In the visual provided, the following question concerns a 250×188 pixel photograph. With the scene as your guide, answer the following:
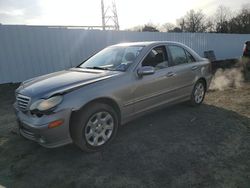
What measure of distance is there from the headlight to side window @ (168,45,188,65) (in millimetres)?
2666

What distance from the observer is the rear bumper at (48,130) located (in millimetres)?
3045

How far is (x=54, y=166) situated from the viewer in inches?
128

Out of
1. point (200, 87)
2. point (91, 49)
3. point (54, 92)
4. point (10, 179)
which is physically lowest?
point (10, 179)

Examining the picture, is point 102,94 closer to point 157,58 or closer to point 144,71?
point 144,71

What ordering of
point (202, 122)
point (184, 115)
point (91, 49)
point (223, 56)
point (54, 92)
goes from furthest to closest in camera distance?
1. point (223, 56)
2. point (91, 49)
3. point (184, 115)
4. point (202, 122)
5. point (54, 92)

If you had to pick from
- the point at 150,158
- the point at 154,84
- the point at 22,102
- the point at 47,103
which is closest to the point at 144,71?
the point at 154,84

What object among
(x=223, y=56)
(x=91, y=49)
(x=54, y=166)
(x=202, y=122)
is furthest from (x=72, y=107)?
(x=223, y=56)

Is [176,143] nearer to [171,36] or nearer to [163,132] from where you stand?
[163,132]

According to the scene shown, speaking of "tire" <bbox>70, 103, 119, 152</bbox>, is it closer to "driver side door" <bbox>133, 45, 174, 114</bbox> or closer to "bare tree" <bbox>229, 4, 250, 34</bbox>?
"driver side door" <bbox>133, 45, 174, 114</bbox>

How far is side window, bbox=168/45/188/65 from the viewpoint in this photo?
484 cm

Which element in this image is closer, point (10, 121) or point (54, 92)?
point (54, 92)

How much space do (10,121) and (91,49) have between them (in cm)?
591

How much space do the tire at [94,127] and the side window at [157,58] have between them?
1199 mm

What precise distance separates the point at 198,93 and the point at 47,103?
3770 mm
